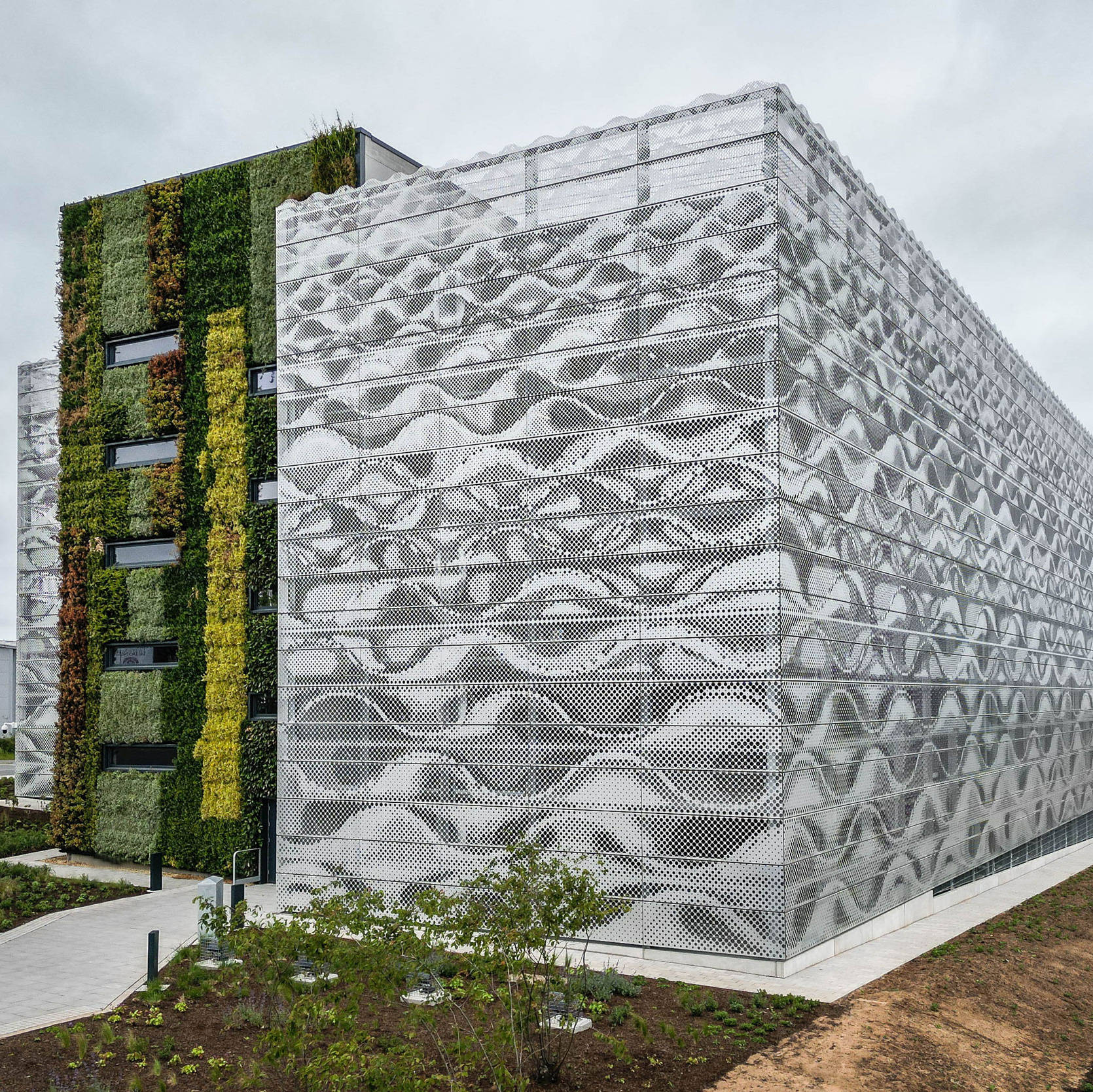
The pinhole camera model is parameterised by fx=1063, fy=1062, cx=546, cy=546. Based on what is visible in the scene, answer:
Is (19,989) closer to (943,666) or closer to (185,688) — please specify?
(185,688)

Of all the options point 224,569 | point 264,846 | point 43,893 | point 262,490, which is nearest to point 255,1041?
point 264,846

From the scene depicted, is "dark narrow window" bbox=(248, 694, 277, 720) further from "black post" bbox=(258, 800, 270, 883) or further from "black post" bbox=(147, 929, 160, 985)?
"black post" bbox=(147, 929, 160, 985)

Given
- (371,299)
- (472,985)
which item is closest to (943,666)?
(371,299)

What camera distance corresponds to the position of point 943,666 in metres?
17.6

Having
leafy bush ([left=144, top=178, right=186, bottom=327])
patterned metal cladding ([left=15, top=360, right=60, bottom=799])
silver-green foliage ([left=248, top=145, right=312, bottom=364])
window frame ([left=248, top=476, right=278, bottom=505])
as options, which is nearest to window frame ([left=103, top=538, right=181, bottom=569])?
window frame ([left=248, top=476, right=278, bottom=505])

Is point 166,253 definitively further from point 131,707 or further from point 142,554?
point 131,707

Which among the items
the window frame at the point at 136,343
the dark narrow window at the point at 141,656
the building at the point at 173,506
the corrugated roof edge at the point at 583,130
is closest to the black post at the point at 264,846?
the building at the point at 173,506

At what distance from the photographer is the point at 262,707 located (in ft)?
60.2

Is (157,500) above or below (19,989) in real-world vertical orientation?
above

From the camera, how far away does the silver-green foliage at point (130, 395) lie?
2030 cm

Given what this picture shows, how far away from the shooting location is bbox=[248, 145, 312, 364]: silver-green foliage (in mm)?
18844

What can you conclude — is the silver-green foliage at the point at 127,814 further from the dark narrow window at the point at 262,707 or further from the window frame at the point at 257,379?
the window frame at the point at 257,379

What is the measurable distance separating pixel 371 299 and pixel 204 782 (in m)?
9.09

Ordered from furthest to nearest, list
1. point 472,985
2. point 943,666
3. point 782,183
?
point 943,666
point 782,183
point 472,985
